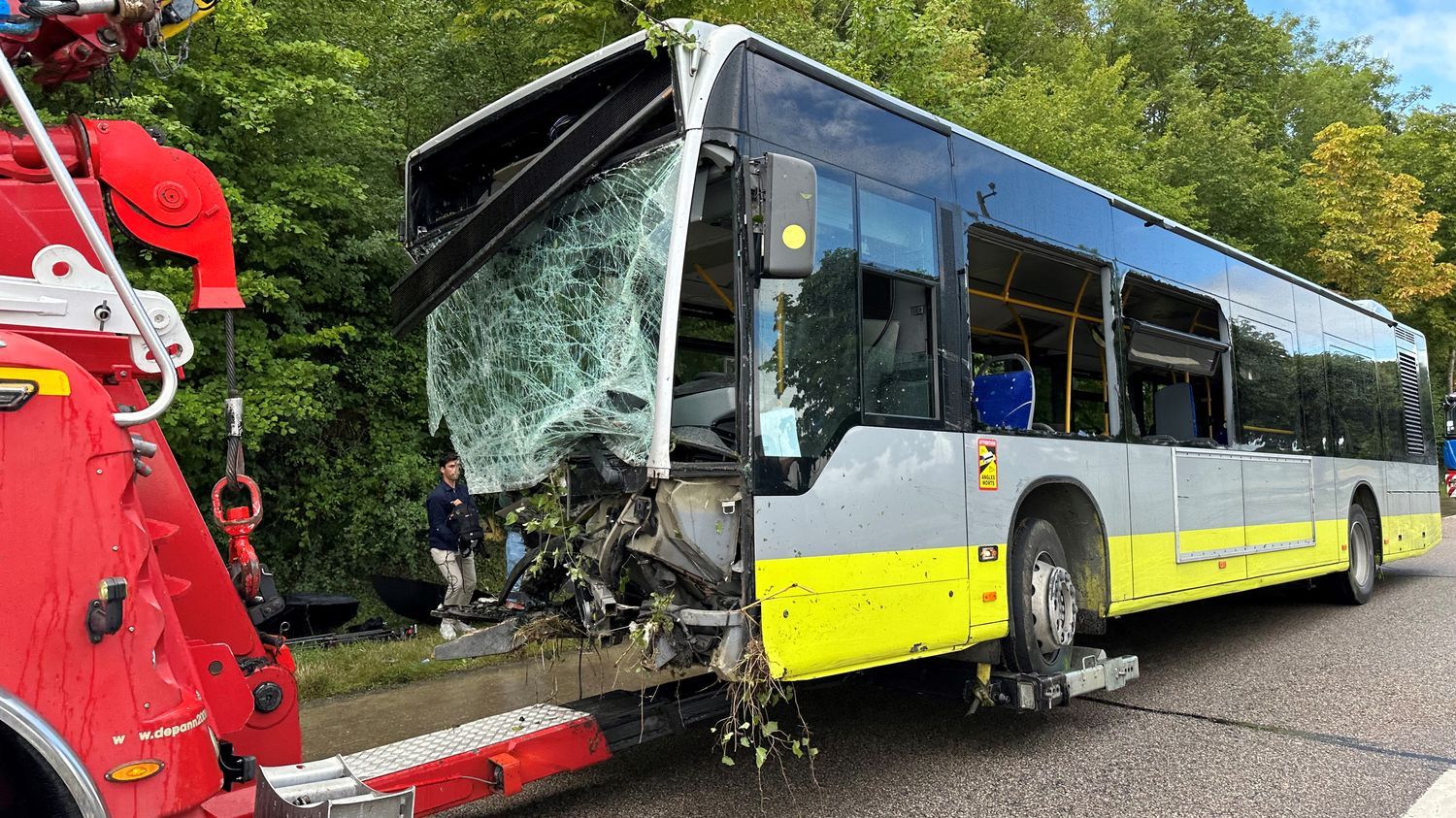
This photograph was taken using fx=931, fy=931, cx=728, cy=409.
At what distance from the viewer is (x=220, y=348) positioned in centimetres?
910

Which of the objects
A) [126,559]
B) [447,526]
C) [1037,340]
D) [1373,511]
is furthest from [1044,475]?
[1373,511]

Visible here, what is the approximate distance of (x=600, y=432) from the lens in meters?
4.00

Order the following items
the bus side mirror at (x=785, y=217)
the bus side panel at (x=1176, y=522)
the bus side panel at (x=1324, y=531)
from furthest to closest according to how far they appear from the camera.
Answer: the bus side panel at (x=1324, y=531) < the bus side panel at (x=1176, y=522) < the bus side mirror at (x=785, y=217)

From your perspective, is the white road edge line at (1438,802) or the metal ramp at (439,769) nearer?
the metal ramp at (439,769)

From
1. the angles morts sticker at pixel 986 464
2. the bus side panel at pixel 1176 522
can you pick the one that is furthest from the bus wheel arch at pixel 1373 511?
the angles morts sticker at pixel 986 464

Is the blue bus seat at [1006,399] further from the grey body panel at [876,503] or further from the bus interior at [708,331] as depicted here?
the bus interior at [708,331]

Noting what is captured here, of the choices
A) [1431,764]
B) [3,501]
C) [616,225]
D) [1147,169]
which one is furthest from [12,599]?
[1147,169]

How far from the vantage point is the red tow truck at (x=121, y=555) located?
2.48 m

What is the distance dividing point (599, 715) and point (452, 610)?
3.34ft

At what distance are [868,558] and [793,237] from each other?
1.47 metres

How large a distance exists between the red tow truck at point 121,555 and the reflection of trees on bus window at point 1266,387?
19.6 feet

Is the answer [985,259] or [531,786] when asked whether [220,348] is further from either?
[985,259]

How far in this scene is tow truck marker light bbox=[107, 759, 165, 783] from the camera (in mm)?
2541

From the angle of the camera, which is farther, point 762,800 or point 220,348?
point 220,348
